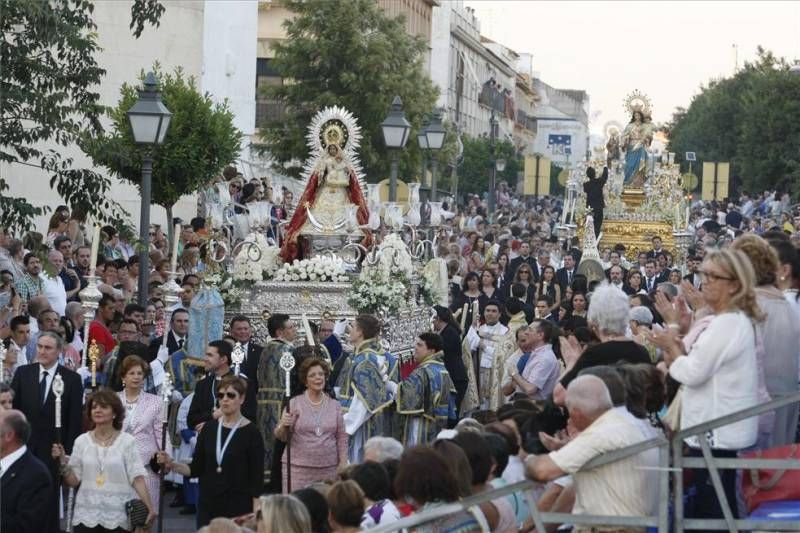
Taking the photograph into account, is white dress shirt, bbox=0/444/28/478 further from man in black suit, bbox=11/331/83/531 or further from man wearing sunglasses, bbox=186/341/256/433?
man wearing sunglasses, bbox=186/341/256/433

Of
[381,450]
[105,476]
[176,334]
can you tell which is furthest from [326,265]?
[381,450]

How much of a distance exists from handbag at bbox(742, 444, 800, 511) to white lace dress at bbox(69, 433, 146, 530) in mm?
4238

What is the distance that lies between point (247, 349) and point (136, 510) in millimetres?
4727

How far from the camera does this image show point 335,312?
20203 mm

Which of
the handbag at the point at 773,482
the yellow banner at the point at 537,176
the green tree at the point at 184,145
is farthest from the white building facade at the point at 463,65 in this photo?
the handbag at the point at 773,482

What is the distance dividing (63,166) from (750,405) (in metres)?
9.68

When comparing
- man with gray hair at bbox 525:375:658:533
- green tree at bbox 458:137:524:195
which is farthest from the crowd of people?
green tree at bbox 458:137:524:195

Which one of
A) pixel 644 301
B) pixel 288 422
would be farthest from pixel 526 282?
pixel 288 422

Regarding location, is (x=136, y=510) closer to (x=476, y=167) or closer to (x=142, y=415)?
(x=142, y=415)

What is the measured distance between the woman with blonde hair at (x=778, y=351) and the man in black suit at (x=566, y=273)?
1607 centimetres

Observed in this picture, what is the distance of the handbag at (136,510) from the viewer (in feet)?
37.0

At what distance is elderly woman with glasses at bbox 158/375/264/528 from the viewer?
11.7 m

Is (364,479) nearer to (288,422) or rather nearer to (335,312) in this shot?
(288,422)

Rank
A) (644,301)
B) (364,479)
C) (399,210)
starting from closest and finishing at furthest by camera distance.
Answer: (364,479) < (644,301) < (399,210)
